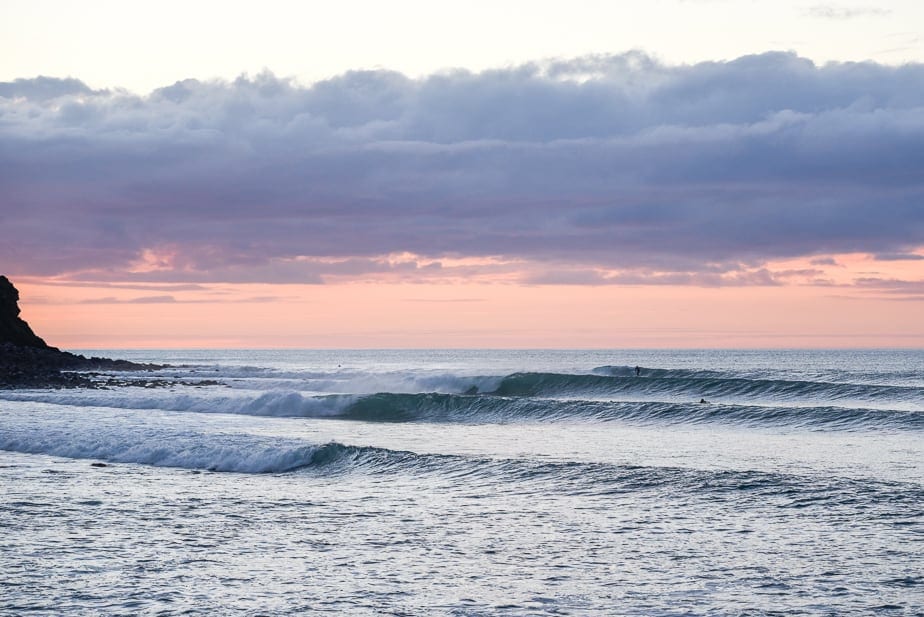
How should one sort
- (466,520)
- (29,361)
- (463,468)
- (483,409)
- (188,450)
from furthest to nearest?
1. (29,361)
2. (483,409)
3. (188,450)
4. (463,468)
5. (466,520)

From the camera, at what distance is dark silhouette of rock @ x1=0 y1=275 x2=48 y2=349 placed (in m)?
80.9

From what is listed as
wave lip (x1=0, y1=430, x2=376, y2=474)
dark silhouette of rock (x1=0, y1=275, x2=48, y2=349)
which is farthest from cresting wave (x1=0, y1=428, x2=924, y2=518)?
dark silhouette of rock (x1=0, y1=275, x2=48, y2=349)

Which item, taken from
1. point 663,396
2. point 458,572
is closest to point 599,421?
point 663,396

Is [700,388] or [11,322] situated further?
[11,322]

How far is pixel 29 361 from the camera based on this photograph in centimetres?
7056

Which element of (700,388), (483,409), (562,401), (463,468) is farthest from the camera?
(700,388)

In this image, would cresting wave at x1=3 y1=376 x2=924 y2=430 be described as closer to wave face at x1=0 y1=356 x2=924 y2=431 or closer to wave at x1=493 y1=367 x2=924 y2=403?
wave face at x1=0 y1=356 x2=924 y2=431

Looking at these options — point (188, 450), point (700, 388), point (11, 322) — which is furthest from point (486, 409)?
point (11, 322)

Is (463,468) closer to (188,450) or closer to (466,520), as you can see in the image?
(466,520)

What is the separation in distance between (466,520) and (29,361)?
65.2 meters

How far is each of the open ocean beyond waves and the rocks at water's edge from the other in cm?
2690

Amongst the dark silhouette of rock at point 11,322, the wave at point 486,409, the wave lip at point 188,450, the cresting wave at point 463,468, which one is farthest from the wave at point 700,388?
the dark silhouette of rock at point 11,322

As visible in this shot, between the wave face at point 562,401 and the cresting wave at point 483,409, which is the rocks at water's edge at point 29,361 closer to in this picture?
the wave face at point 562,401

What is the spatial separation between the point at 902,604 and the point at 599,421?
82.5 feet
